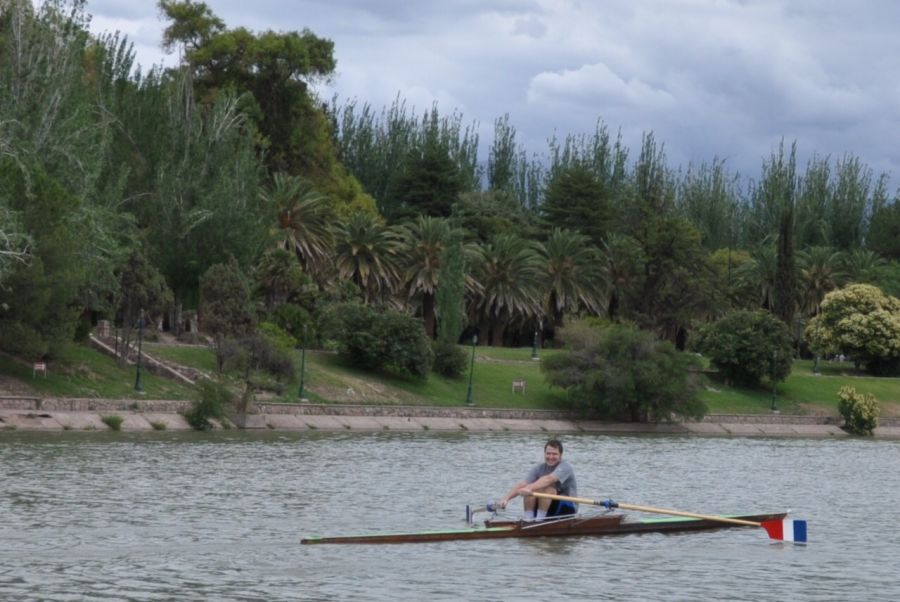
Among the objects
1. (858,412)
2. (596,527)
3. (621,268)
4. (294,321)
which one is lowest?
(596,527)

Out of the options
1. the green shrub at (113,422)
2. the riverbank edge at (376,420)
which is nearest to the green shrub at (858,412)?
the riverbank edge at (376,420)

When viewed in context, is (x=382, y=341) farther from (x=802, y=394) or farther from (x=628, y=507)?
(x=628, y=507)

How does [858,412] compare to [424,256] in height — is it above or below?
below

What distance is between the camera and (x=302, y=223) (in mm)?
104750

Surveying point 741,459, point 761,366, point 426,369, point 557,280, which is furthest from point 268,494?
point 557,280

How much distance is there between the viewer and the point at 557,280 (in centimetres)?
11856

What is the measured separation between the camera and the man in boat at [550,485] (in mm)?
33312

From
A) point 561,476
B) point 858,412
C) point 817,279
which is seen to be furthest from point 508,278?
point 561,476

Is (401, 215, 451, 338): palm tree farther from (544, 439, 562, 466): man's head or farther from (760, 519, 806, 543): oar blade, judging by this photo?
(760, 519, 806, 543): oar blade

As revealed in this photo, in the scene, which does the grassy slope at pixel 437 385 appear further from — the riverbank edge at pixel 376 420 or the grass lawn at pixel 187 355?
the riverbank edge at pixel 376 420

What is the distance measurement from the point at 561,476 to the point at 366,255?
74952 millimetres

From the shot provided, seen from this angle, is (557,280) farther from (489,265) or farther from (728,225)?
(728,225)

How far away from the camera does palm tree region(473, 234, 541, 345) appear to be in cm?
11444

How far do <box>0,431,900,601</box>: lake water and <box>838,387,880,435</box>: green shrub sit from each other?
118ft
